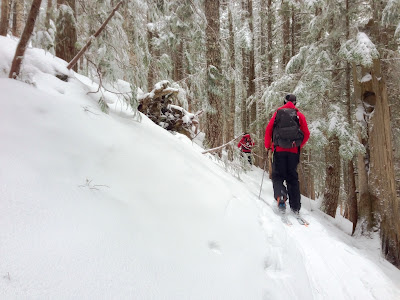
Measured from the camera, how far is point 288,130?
4.29 m

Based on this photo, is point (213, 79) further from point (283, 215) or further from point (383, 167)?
point (383, 167)

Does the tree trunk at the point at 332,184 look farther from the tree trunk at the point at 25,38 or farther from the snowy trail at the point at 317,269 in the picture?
the tree trunk at the point at 25,38

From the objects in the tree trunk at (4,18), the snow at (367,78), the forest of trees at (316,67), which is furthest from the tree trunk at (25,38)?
the snow at (367,78)

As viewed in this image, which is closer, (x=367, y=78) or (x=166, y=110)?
(x=367, y=78)

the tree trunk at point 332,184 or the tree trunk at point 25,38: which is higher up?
the tree trunk at point 25,38

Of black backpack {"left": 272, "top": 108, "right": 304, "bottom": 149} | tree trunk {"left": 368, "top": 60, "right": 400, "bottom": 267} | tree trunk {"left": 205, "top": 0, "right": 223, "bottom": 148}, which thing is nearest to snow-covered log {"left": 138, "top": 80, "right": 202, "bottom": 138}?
tree trunk {"left": 205, "top": 0, "right": 223, "bottom": 148}

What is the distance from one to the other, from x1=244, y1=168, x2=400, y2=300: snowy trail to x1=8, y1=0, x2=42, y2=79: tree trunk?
3489mm

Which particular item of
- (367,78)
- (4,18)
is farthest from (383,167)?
(4,18)

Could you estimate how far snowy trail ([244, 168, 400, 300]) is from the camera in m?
2.24

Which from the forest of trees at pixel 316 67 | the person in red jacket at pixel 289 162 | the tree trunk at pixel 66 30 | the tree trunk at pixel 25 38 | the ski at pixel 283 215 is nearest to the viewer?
the tree trunk at pixel 25 38

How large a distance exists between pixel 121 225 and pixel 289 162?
3541 mm

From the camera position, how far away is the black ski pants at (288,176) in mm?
4434

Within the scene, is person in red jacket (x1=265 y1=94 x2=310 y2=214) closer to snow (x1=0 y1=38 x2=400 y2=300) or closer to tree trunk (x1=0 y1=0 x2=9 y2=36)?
snow (x1=0 y1=38 x2=400 y2=300)

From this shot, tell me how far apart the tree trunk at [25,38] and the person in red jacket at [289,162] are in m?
3.91
